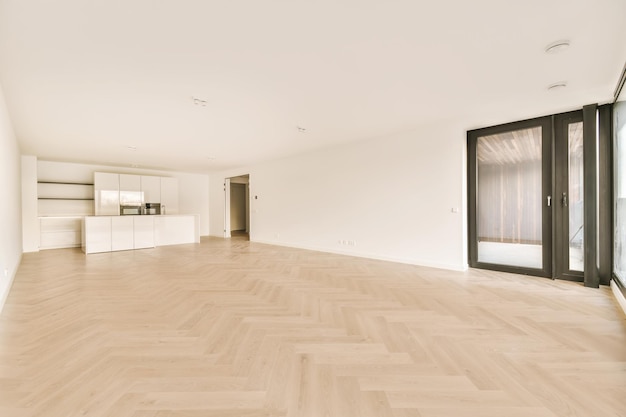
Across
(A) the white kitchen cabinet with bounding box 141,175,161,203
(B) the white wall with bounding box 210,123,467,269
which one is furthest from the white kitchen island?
(B) the white wall with bounding box 210,123,467,269

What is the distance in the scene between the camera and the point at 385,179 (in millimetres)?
5277

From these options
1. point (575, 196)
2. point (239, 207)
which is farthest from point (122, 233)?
point (575, 196)

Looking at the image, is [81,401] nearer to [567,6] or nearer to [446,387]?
[446,387]

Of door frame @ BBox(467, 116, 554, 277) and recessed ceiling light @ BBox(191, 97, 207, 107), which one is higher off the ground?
recessed ceiling light @ BBox(191, 97, 207, 107)

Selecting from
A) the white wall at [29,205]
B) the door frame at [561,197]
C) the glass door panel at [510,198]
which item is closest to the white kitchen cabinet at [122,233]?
the white wall at [29,205]

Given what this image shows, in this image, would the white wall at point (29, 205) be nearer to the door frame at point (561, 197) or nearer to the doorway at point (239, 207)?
the doorway at point (239, 207)

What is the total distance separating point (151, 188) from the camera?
28.5 feet

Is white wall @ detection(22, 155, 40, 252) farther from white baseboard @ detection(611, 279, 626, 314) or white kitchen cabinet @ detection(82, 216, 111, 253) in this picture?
white baseboard @ detection(611, 279, 626, 314)

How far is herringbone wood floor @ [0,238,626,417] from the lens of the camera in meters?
1.43

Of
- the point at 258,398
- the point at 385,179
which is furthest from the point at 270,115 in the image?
the point at 258,398

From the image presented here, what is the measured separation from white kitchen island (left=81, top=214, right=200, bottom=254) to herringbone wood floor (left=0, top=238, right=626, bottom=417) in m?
2.98

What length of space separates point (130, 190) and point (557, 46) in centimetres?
967

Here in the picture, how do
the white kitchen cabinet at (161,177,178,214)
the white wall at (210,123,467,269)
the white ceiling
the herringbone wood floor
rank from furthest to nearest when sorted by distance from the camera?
the white kitchen cabinet at (161,177,178,214)
the white wall at (210,123,467,269)
the white ceiling
the herringbone wood floor

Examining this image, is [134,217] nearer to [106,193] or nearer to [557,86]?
[106,193]
